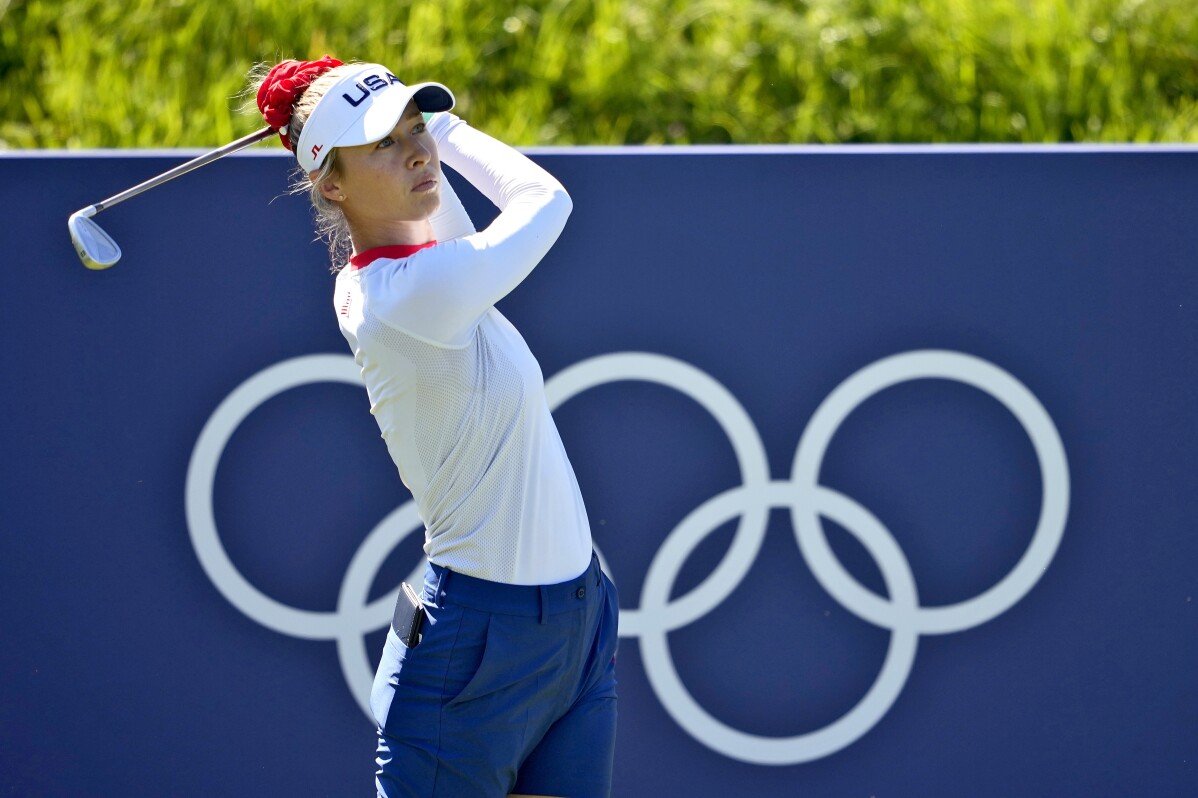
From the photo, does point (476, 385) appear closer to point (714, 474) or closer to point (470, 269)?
point (470, 269)

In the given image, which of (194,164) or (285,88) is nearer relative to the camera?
(285,88)

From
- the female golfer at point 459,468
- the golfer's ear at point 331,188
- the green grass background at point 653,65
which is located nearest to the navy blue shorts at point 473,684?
the female golfer at point 459,468

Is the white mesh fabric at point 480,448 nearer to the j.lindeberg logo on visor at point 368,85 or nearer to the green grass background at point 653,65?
the j.lindeberg logo on visor at point 368,85

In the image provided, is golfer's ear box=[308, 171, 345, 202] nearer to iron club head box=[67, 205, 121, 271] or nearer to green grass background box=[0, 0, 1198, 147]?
iron club head box=[67, 205, 121, 271]

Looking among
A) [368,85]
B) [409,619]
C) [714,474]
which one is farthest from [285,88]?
[714,474]

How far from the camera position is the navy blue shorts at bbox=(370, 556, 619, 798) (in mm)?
2301

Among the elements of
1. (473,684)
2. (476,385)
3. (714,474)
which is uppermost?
(476,385)

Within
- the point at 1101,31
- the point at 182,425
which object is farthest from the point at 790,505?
the point at 1101,31

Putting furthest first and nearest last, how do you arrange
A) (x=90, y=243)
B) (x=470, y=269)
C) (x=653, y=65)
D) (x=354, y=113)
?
(x=653, y=65) < (x=90, y=243) < (x=354, y=113) < (x=470, y=269)

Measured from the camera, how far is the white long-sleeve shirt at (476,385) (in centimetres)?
216

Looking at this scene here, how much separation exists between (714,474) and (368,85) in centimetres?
156

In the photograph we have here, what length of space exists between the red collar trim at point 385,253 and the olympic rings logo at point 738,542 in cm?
116

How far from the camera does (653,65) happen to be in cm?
496

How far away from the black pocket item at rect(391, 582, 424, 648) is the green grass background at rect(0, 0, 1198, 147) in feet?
8.42
